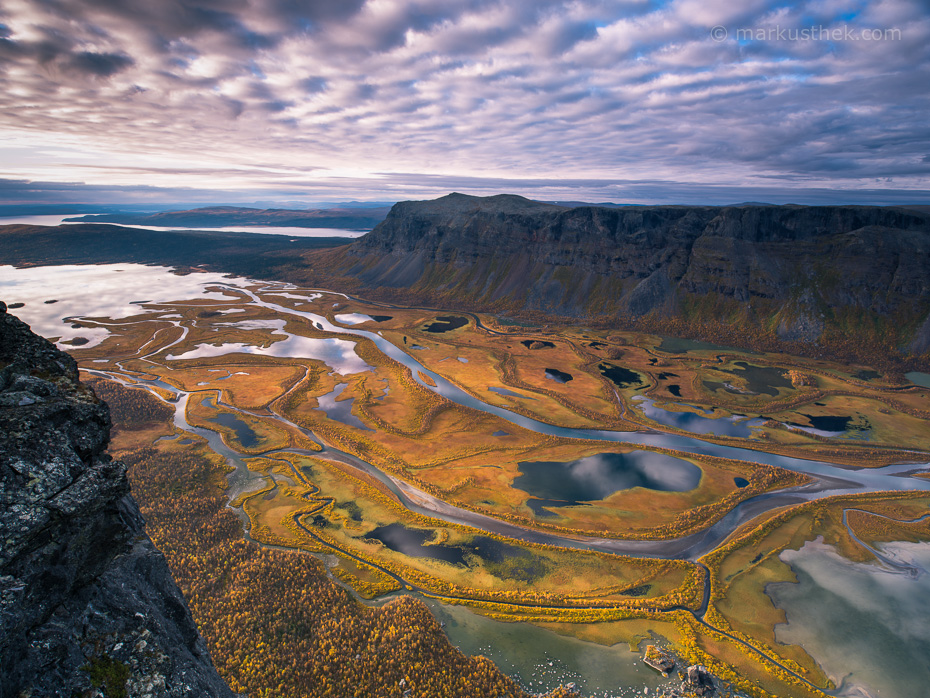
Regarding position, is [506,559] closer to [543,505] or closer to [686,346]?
[543,505]

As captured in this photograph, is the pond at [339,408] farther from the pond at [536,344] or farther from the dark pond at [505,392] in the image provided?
the pond at [536,344]

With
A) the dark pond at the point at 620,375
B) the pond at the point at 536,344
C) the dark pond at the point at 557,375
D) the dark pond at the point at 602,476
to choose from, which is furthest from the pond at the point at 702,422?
the pond at the point at 536,344

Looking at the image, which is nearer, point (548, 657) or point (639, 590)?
point (548, 657)

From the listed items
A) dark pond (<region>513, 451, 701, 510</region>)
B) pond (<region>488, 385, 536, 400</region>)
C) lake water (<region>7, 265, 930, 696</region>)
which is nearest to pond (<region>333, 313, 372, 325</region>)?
lake water (<region>7, 265, 930, 696</region>)

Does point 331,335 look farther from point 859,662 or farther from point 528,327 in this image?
point 859,662

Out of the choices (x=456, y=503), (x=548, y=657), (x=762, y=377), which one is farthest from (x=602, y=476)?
(x=762, y=377)
